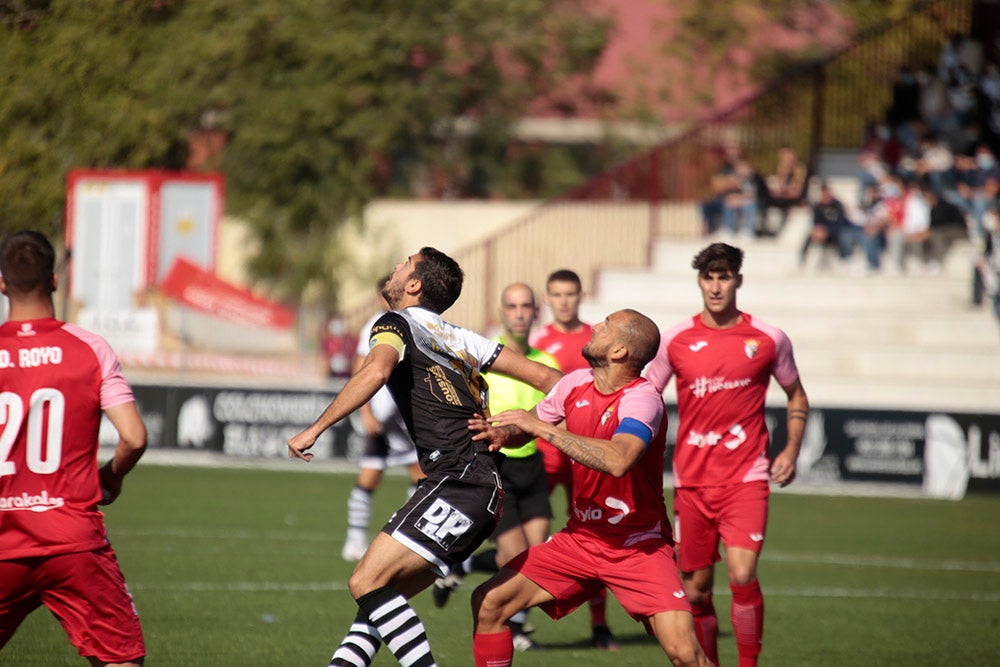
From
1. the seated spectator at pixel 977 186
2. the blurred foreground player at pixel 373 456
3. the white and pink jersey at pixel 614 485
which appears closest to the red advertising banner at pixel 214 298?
the blurred foreground player at pixel 373 456

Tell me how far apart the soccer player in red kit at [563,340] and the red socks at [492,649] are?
2638 mm

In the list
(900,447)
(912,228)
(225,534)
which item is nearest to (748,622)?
(225,534)

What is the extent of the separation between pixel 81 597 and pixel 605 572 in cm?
228

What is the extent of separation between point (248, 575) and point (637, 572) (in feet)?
17.5

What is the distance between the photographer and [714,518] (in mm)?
7730

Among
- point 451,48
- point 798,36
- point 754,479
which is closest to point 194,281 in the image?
point 451,48

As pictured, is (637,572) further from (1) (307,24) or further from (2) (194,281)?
(1) (307,24)

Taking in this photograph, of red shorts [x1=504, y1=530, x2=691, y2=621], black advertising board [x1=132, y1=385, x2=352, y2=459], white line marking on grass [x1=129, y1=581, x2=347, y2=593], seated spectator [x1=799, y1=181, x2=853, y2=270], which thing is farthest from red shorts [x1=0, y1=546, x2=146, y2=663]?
seated spectator [x1=799, y1=181, x2=853, y2=270]

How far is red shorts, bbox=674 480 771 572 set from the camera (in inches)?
298

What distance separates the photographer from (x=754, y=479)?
771 centimetres

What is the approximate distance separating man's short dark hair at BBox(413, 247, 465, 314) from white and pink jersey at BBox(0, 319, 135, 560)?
4.69ft

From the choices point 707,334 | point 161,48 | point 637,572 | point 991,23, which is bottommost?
point 637,572

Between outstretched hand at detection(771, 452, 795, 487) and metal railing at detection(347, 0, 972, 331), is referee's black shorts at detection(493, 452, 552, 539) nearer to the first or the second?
outstretched hand at detection(771, 452, 795, 487)

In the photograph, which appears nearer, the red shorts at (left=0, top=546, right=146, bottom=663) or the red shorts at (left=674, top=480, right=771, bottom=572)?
the red shorts at (left=0, top=546, right=146, bottom=663)
